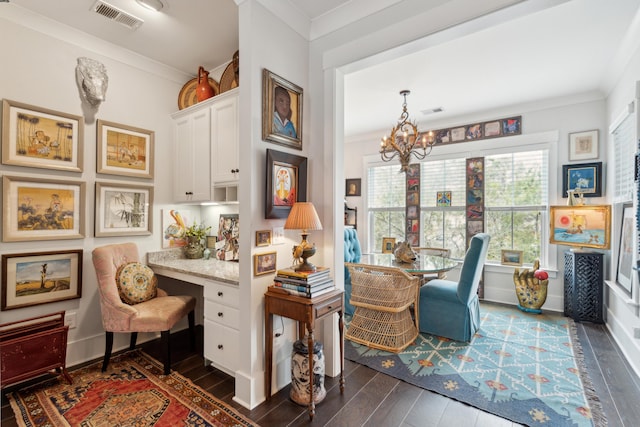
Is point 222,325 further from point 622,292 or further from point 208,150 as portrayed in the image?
point 622,292

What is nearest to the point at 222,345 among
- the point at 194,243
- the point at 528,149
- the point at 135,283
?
the point at 135,283

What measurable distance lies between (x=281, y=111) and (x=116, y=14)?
1542mm

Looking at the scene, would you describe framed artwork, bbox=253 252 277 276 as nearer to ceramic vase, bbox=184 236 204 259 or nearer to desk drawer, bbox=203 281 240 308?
desk drawer, bbox=203 281 240 308

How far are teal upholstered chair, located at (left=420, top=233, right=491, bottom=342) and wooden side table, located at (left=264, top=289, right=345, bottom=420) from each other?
1383 mm

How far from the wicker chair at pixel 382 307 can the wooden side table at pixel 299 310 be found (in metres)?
0.82

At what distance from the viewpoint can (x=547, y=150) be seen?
4078 millimetres

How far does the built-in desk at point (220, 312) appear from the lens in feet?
7.28

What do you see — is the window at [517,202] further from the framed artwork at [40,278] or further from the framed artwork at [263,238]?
the framed artwork at [40,278]

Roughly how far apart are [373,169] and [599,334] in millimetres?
3811

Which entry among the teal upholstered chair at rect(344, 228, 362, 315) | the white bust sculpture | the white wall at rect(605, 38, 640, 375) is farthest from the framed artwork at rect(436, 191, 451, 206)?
the white bust sculpture

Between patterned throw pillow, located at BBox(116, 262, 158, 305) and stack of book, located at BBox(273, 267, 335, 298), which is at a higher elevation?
stack of book, located at BBox(273, 267, 335, 298)

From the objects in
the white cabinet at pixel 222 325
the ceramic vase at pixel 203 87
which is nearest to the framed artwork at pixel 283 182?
the white cabinet at pixel 222 325

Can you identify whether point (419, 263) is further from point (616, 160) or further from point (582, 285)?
point (616, 160)

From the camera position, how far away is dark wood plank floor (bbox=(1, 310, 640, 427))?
1.90 m
